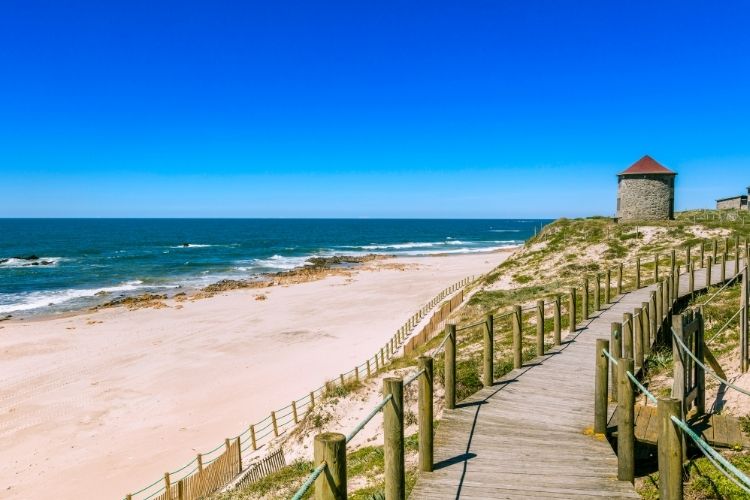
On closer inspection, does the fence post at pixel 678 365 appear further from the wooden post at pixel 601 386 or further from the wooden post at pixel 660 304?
the wooden post at pixel 660 304

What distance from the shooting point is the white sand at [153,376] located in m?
15.0

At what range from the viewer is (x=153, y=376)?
74.9 feet

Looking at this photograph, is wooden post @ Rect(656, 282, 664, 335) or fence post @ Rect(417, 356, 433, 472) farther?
wooden post @ Rect(656, 282, 664, 335)

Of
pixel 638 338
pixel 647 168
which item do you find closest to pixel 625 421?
pixel 638 338

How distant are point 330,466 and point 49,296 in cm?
5054

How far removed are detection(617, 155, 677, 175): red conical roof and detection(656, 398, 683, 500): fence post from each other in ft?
128

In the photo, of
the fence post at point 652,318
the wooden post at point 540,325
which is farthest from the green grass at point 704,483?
the fence post at point 652,318

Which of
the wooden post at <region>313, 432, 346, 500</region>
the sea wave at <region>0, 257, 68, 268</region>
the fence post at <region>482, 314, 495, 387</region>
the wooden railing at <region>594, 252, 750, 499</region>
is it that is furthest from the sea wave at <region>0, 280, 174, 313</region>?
the wooden post at <region>313, 432, 346, 500</region>

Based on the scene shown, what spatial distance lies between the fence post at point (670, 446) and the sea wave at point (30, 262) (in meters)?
77.8

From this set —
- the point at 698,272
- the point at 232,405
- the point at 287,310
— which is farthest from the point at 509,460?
the point at 287,310

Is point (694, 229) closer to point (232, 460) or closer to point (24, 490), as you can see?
point (232, 460)

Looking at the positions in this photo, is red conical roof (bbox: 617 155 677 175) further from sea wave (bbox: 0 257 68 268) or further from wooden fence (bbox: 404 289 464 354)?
sea wave (bbox: 0 257 68 268)

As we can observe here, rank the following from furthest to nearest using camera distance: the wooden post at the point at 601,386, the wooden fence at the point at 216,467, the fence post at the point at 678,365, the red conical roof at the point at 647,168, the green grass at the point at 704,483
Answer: the red conical roof at the point at 647,168
the wooden fence at the point at 216,467
the fence post at the point at 678,365
the wooden post at the point at 601,386
the green grass at the point at 704,483

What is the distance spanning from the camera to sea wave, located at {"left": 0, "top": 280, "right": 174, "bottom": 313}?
41.1 metres
